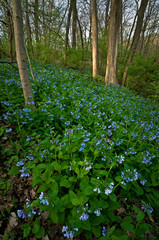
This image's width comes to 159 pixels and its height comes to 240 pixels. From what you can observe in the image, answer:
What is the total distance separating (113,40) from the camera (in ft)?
19.5

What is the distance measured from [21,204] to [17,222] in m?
0.18

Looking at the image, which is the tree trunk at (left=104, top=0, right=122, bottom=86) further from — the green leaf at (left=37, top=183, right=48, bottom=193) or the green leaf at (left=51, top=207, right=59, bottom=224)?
the green leaf at (left=51, top=207, right=59, bottom=224)

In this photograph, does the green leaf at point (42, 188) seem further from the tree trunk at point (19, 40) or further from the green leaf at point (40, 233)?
the tree trunk at point (19, 40)

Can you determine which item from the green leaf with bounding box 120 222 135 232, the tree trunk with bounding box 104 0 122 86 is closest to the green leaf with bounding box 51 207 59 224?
the green leaf with bounding box 120 222 135 232

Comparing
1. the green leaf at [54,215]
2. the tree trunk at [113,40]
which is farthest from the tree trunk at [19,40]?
the tree trunk at [113,40]

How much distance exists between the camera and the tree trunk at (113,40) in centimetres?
549

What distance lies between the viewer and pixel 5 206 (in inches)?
55.7

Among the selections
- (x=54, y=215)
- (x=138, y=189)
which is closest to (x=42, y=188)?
(x=54, y=215)

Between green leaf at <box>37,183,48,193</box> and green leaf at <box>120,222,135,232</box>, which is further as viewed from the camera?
→ green leaf at <box>37,183,48,193</box>

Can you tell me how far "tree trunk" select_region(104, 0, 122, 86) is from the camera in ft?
18.0

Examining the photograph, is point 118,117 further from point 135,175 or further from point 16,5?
point 16,5

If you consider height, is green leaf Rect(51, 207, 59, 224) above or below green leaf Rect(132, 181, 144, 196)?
above

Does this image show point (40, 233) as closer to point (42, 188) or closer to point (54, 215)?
point (54, 215)

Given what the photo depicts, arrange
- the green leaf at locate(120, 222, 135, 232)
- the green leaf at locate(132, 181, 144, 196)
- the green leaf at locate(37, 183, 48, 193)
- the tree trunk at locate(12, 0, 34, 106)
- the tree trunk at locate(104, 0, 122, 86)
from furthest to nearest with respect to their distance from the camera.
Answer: the tree trunk at locate(104, 0, 122, 86) → the tree trunk at locate(12, 0, 34, 106) → the green leaf at locate(132, 181, 144, 196) → the green leaf at locate(37, 183, 48, 193) → the green leaf at locate(120, 222, 135, 232)
